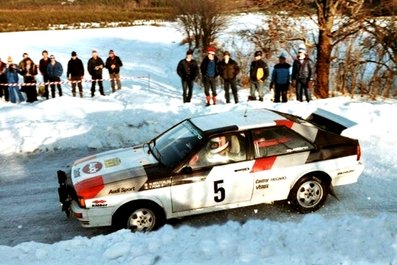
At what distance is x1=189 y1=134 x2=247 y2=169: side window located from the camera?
7.11 metres

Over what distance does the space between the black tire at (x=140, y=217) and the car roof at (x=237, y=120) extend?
1.48 meters

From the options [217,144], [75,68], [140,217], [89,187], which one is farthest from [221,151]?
[75,68]

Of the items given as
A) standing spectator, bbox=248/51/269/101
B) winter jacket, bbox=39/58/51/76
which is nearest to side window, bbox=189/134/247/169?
standing spectator, bbox=248/51/269/101

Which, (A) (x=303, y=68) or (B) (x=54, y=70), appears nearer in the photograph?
(A) (x=303, y=68)

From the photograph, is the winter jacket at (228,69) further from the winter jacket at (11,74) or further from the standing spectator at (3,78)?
the standing spectator at (3,78)

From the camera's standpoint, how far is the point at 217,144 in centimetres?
724

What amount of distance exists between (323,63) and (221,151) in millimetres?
10439

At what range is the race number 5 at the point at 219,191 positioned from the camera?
7.10 metres

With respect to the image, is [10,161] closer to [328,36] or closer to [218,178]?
[218,178]

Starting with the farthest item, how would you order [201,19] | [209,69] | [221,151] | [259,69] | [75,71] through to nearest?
[201,19] < [75,71] < [209,69] < [259,69] < [221,151]

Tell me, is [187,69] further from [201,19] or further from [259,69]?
[201,19]

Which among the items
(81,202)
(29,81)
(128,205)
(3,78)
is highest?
(3,78)

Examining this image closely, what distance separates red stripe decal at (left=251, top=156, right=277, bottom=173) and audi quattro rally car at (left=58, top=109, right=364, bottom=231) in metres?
0.02

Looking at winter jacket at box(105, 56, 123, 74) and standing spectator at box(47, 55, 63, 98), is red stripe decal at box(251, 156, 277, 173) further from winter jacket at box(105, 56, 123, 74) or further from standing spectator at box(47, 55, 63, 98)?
winter jacket at box(105, 56, 123, 74)
